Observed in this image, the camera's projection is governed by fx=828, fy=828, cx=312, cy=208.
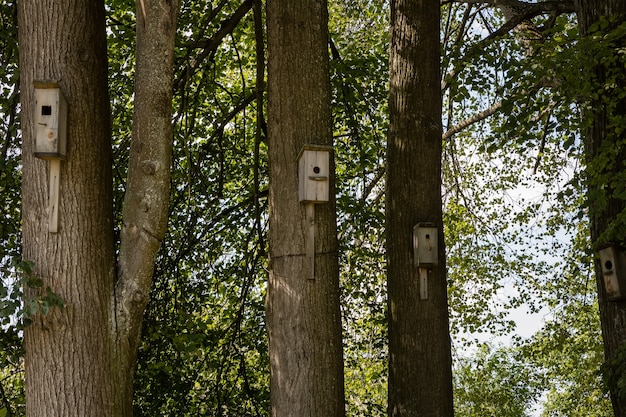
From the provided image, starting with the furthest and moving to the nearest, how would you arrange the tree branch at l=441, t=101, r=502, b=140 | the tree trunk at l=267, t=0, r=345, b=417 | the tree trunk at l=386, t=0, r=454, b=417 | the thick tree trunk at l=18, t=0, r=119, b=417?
the tree branch at l=441, t=101, r=502, b=140 → the tree trunk at l=386, t=0, r=454, b=417 → the tree trunk at l=267, t=0, r=345, b=417 → the thick tree trunk at l=18, t=0, r=119, b=417

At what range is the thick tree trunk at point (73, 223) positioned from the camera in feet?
12.9

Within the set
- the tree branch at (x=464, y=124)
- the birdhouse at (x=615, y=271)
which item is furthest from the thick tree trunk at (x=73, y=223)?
the tree branch at (x=464, y=124)

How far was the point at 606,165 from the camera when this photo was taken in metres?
6.06

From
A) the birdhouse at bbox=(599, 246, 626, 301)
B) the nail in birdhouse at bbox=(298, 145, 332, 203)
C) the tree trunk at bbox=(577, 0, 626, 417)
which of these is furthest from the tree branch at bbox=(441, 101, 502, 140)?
the nail in birdhouse at bbox=(298, 145, 332, 203)

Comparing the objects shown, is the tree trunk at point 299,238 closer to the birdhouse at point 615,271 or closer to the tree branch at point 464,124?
the birdhouse at point 615,271

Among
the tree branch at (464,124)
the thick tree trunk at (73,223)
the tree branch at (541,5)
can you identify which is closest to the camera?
the thick tree trunk at (73,223)

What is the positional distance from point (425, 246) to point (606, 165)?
170 cm

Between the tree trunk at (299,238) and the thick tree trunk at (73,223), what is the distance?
2.90ft

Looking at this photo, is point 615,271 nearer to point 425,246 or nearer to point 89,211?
point 425,246

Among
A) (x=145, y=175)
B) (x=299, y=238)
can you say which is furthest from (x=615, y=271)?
(x=145, y=175)

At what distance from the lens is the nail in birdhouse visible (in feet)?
14.6

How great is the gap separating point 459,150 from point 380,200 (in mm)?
4214

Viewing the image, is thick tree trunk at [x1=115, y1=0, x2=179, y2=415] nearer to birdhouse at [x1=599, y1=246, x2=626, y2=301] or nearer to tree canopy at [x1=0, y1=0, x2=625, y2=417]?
tree canopy at [x1=0, y1=0, x2=625, y2=417]

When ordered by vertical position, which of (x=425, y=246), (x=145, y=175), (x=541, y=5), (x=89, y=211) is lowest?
(x=425, y=246)
